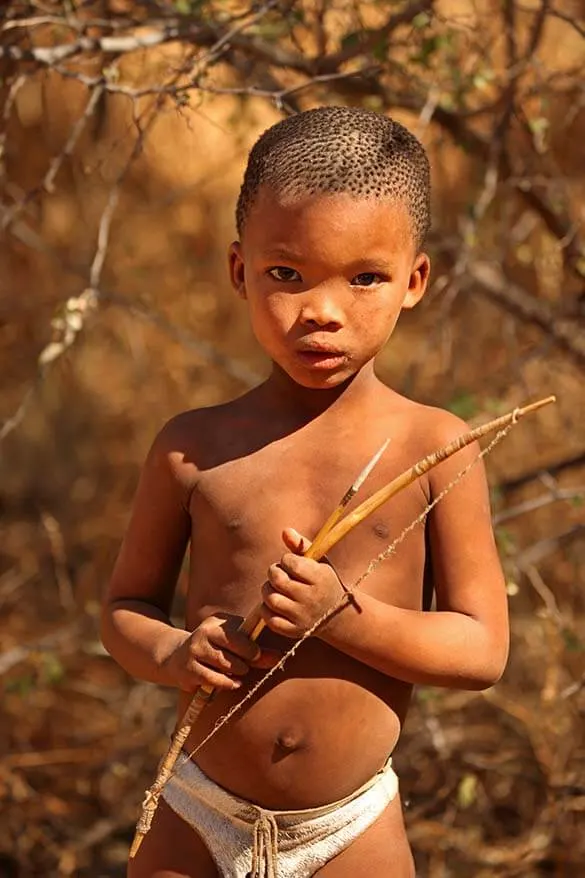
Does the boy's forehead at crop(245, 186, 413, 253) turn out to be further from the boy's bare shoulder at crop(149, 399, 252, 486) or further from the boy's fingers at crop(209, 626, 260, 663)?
the boy's fingers at crop(209, 626, 260, 663)

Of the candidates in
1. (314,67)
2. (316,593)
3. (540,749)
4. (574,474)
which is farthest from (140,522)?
(574,474)

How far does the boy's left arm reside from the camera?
5.15 ft

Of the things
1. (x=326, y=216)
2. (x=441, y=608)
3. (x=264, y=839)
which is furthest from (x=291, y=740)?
(x=326, y=216)

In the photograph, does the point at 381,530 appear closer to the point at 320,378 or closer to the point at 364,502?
the point at 364,502

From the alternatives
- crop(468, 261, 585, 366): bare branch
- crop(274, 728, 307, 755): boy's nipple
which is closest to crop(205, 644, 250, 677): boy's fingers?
crop(274, 728, 307, 755): boy's nipple

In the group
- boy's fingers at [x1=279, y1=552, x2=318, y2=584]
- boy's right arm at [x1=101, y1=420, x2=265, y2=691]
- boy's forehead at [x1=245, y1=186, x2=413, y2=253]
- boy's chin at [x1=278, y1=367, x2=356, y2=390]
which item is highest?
boy's forehead at [x1=245, y1=186, x2=413, y2=253]

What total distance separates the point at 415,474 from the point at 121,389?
373 centimetres

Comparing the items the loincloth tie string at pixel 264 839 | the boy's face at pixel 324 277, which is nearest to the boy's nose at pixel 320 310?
the boy's face at pixel 324 277

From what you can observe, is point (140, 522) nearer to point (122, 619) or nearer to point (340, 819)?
point (122, 619)

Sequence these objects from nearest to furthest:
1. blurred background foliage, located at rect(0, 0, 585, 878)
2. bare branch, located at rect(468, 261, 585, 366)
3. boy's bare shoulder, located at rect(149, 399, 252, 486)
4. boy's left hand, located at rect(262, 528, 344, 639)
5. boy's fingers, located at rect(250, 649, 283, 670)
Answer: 1. boy's left hand, located at rect(262, 528, 344, 639)
2. boy's fingers, located at rect(250, 649, 283, 670)
3. boy's bare shoulder, located at rect(149, 399, 252, 486)
4. blurred background foliage, located at rect(0, 0, 585, 878)
5. bare branch, located at rect(468, 261, 585, 366)

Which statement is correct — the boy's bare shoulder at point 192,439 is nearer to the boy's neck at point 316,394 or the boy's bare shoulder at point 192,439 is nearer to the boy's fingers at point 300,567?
the boy's neck at point 316,394

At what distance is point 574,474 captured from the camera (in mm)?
4145

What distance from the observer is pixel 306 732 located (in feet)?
5.55

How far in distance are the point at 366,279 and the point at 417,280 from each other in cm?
12
